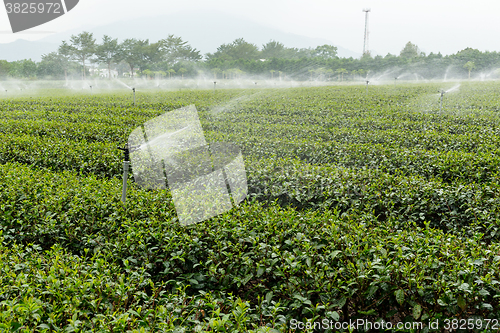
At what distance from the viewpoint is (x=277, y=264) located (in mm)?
2477

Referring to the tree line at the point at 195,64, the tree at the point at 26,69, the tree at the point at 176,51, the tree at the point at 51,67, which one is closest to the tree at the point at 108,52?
the tree line at the point at 195,64

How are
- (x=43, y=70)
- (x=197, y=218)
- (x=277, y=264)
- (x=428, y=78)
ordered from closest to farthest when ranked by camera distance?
(x=277, y=264)
(x=197, y=218)
(x=428, y=78)
(x=43, y=70)

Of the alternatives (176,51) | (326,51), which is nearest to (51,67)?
(176,51)

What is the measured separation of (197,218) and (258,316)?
1.11 m

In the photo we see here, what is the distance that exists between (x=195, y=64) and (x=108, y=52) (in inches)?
534

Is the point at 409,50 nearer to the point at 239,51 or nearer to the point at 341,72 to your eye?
the point at 341,72

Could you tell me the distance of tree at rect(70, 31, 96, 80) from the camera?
52.0 metres

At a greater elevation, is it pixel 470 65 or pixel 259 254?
pixel 470 65

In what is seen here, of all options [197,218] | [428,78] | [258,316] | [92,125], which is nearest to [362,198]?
[197,218]

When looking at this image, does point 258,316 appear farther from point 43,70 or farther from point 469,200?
point 43,70

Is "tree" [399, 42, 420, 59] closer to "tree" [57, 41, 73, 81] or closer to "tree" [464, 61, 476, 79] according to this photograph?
"tree" [464, 61, 476, 79]

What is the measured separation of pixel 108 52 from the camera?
53250 millimetres

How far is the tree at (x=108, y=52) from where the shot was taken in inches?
2064

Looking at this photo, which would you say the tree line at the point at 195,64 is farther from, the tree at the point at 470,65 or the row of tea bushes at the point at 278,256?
→ the row of tea bushes at the point at 278,256
